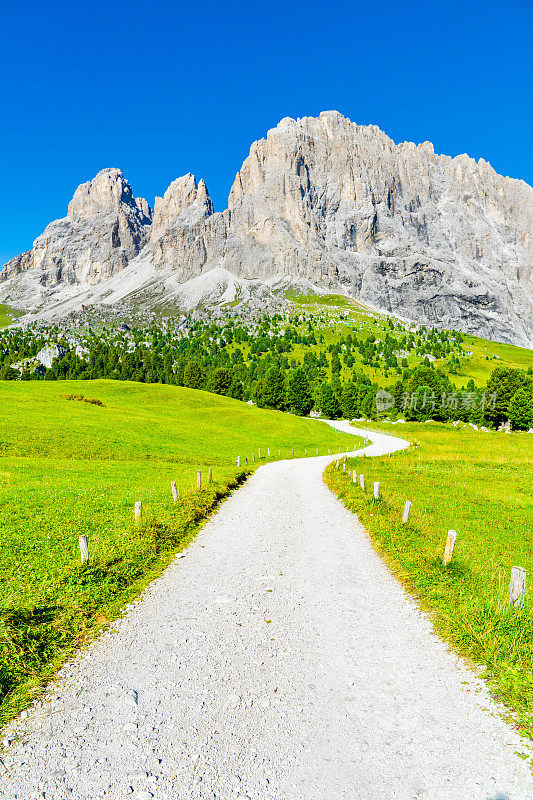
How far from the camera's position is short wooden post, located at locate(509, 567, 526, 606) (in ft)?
33.7

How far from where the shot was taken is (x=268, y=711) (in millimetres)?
7582

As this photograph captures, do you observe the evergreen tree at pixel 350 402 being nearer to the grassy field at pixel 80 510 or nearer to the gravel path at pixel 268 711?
the grassy field at pixel 80 510

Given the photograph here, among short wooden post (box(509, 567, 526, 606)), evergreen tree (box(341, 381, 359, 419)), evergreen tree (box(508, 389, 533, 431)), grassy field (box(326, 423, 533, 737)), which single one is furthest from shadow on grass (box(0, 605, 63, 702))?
evergreen tree (box(341, 381, 359, 419))

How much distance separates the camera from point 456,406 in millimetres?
147125

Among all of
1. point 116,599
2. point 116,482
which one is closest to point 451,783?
point 116,599

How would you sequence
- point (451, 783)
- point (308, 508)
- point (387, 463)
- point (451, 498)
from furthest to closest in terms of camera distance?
point (387, 463), point (451, 498), point (308, 508), point (451, 783)

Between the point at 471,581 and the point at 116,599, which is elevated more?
the point at 471,581

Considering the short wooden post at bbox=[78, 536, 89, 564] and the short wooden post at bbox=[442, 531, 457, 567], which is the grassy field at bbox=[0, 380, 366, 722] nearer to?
the short wooden post at bbox=[78, 536, 89, 564]

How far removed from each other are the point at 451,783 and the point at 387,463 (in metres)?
44.4

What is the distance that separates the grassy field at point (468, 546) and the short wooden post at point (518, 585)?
1.09 ft

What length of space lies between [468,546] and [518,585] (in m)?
8.87

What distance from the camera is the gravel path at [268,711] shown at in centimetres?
602

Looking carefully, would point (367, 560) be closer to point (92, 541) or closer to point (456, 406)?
point (92, 541)

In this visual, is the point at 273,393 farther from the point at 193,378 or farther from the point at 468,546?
the point at 468,546
